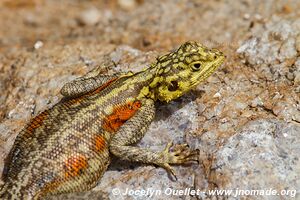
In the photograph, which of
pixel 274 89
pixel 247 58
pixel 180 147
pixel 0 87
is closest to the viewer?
pixel 180 147

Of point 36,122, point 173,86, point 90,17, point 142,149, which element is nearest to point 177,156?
point 142,149

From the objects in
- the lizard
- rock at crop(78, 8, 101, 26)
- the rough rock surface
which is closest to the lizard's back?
Answer: the lizard

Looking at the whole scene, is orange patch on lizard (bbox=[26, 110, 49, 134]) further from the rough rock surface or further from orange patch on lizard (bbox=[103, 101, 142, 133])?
orange patch on lizard (bbox=[103, 101, 142, 133])

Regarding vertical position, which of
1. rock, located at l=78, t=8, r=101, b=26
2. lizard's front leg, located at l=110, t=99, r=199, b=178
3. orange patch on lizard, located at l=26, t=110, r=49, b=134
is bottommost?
rock, located at l=78, t=8, r=101, b=26

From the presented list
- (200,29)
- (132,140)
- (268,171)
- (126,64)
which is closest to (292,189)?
(268,171)

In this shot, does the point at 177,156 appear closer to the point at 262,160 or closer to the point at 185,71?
the point at 262,160

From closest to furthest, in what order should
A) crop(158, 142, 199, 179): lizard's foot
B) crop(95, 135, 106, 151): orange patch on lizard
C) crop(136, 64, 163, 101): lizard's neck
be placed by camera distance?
crop(158, 142, 199, 179): lizard's foot, crop(95, 135, 106, 151): orange patch on lizard, crop(136, 64, 163, 101): lizard's neck

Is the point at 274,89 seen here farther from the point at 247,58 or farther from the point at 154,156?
the point at 154,156
